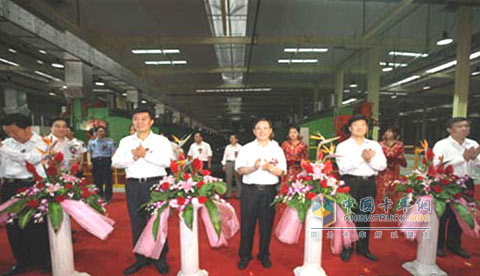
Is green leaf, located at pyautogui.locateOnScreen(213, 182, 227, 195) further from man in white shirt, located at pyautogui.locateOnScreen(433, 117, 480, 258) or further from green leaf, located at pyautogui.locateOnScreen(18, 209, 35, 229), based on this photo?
man in white shirt, located at pyautogui.locateOnScreen(433, 117, 480, 258)

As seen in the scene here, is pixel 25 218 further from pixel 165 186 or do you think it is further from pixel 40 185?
pixel 165 186

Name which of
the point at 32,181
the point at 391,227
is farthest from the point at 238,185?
the point at 32,181

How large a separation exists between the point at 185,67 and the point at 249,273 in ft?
25.9

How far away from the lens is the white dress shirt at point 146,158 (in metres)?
2.15

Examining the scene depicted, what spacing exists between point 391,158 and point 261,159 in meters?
2.32

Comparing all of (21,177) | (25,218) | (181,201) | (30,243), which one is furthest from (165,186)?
(30,243)

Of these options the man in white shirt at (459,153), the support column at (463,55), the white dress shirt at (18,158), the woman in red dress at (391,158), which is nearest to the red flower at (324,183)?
the man in white shirt at (459,153)

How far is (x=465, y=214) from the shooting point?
6.84ft

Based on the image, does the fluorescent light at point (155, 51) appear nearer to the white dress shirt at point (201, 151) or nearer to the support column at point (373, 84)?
the white dress shirt at point (201, 151)

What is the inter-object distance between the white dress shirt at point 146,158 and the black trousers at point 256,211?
29.5 inches

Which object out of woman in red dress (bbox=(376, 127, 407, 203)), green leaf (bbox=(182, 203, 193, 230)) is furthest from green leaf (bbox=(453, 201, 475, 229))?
green leaf (bbox=(182, 203, 193, 230))

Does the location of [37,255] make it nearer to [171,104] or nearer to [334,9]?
[334,9]

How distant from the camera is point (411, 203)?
2250mm

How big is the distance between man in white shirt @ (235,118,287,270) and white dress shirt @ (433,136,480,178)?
1.59 metres
